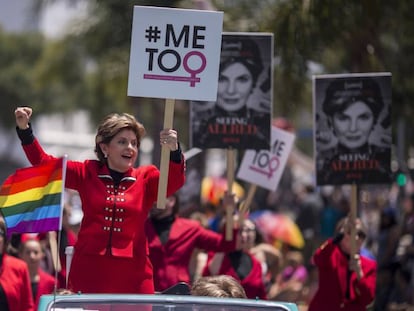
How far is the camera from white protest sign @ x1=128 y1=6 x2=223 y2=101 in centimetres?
793

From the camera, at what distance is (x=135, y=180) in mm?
7707

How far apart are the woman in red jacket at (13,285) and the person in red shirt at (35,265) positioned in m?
0.74

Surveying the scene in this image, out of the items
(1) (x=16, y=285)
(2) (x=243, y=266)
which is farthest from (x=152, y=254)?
(1) (x=16, y=285)

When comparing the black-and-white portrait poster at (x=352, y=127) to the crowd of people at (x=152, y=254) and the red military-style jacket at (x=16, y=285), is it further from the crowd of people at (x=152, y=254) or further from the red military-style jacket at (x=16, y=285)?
the red military-style jacket at (x=16, y=285)

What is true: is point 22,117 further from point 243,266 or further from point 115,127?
point 243,266

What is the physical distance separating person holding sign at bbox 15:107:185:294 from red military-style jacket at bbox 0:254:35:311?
1053mm

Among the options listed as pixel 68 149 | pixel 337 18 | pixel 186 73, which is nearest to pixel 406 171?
pixel 337 18

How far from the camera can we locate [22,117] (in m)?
7.44

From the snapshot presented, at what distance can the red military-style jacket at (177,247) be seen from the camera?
9586mm

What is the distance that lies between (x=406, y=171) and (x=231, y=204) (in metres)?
6.94

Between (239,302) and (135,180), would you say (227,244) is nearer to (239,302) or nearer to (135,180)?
(135,180)

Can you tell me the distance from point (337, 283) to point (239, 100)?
Answer: 169cm

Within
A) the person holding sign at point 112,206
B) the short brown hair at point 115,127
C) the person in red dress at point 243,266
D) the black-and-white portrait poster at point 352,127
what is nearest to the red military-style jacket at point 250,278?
the person in red dress at point 243,266

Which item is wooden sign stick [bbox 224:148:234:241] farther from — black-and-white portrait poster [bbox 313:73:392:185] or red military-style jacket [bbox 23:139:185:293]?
red military-style jacket [bbox 23:139:185:293]
